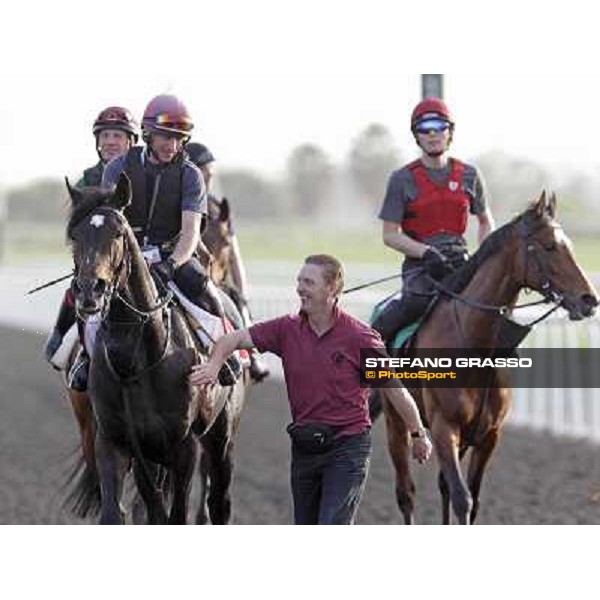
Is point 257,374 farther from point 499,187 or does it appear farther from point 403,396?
point 499,187

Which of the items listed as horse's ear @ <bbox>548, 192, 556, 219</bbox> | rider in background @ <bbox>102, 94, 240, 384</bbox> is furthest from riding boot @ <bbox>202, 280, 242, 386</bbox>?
horse's ear @ <bbox>548, 192, 556, 219</bbox>

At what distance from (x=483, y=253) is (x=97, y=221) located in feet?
9.21

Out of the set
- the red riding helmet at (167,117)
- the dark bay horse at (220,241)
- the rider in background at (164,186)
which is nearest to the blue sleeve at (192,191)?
the rider in background at (164,186)

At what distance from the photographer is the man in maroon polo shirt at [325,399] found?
246 inches

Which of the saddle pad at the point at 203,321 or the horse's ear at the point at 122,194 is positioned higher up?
the horse's ear at the point at 122,194

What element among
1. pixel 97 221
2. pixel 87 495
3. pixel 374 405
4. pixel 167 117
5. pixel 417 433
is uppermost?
pixel 167 117

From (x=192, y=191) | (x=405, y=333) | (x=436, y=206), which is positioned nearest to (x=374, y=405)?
(x=405, y=333)

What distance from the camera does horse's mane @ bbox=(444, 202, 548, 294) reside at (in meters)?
8.23

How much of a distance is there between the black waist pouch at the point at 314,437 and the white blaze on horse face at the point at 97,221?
115 centimetres

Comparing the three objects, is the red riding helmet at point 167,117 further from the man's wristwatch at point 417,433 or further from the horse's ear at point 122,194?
the man's wristwatch at point 417,433

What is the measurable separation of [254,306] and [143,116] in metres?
12.1

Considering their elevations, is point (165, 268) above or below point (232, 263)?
above

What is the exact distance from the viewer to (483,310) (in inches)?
336

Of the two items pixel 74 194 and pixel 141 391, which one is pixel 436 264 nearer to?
pixel 141 391
